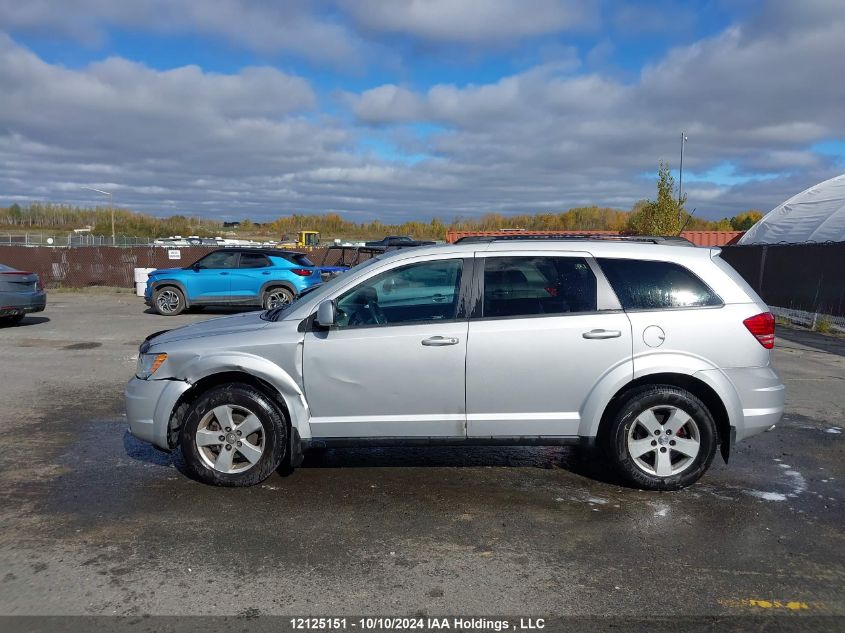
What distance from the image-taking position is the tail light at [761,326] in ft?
16.4

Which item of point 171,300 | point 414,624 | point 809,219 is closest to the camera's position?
point 414,624

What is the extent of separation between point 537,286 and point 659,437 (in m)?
1.38

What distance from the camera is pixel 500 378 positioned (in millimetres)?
4914

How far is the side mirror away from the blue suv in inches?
493

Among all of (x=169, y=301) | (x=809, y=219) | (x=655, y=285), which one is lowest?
(x=169, y=301)

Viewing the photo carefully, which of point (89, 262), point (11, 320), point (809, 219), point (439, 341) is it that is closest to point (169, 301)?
point (11, 320)

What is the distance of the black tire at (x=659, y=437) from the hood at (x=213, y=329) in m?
2.71

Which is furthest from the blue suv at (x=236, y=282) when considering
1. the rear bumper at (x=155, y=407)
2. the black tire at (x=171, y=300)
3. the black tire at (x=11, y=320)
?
the rear bumper at (x=155, y=407)

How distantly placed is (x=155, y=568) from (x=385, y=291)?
2.49m

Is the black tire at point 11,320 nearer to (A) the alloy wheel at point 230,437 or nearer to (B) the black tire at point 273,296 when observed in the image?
(B) the black tire at point 273,296

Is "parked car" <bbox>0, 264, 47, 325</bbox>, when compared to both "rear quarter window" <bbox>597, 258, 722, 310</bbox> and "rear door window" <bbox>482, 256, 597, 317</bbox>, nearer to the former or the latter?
"rear door window" <bbox>482, 256, 597, 317</bbox>

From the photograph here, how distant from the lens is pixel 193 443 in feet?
16.5

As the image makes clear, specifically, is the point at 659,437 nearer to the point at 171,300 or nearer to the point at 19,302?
the point at 19,302

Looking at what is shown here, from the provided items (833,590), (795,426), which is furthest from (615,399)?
(795,426)
